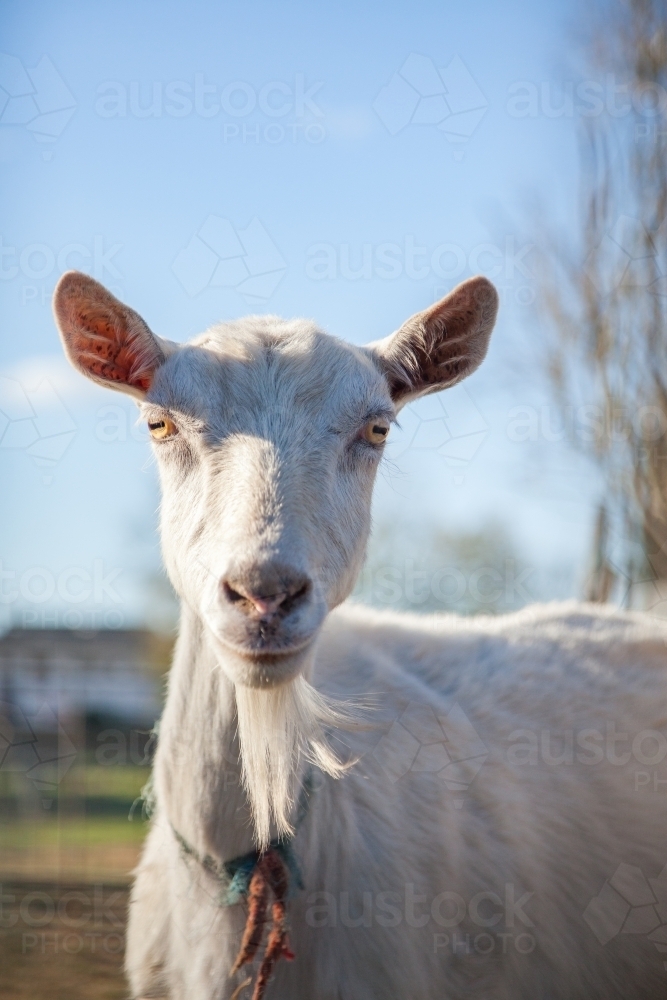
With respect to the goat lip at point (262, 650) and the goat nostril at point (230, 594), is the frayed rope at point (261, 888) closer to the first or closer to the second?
the goat lip at point (262, 650)

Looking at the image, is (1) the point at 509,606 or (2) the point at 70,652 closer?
(1) the point at 509,606

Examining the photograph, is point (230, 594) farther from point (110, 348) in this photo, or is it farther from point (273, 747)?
point (110, 348)

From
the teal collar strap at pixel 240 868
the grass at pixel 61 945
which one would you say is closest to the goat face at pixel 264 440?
the teal collar strap at pixel 240 868

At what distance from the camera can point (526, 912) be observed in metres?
2.97

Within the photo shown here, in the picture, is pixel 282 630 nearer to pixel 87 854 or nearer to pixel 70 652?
pixel 87 854

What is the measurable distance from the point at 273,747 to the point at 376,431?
99 cm

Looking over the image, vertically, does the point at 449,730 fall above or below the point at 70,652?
above

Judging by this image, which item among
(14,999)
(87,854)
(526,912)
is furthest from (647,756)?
(87,854)

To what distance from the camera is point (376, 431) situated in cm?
266

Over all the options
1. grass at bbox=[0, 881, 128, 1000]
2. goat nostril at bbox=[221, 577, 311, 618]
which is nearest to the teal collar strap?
goat nostril at bbox=[221, 577, 311, 618]

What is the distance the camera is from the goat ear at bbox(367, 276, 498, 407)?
2.84 m

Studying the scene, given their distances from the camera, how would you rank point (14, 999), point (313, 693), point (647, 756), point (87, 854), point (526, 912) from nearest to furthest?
point (313, 693) < point (526, 912) < point (647, 756) < point (14, 999) < point (87, 854)

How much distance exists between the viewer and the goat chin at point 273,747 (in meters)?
2.34

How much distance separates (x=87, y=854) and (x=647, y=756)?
7.19 m
